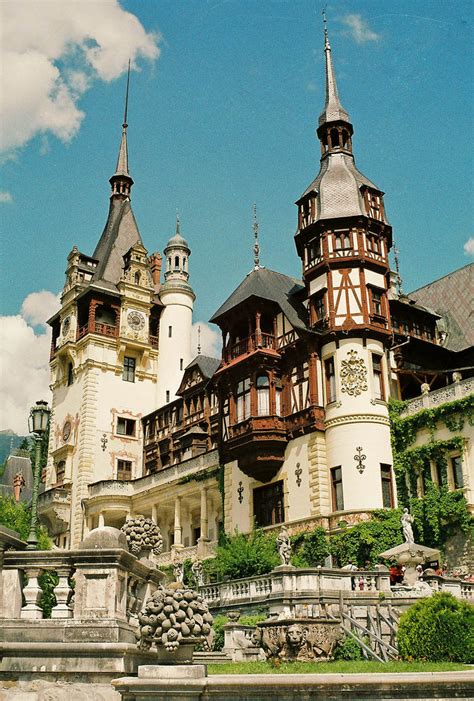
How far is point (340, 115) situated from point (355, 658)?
114 feet

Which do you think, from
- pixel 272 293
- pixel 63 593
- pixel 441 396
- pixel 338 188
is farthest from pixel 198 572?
pixel 63 593

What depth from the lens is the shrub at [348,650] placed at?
19062 millimetres

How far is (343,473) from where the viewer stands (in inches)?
1463

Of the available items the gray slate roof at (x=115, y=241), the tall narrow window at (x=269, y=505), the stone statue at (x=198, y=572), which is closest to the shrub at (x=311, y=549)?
the tall narrow window at (x=269, y=505)

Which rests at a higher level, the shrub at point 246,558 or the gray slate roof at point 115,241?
the gray slate roof at point 115,241

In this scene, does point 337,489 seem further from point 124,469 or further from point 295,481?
point 124,469

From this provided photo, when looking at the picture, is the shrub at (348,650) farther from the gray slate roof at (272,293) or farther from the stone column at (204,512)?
the stone column at (204,512)

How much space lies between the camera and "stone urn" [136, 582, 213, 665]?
367 inches

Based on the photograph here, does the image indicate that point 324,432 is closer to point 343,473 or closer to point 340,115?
point 343,473

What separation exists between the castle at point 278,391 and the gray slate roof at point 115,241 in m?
1.69

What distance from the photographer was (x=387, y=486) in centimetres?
3744

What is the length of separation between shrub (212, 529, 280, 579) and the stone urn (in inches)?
1040

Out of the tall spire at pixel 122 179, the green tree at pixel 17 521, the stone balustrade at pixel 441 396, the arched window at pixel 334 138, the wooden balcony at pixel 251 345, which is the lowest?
the green tree at pixel 17 521

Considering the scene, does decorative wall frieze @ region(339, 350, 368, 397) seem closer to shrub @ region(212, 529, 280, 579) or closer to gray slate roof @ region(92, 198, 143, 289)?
shrub @ region(212, 529, 280, 579)
